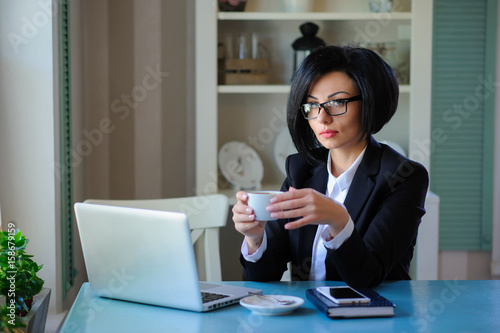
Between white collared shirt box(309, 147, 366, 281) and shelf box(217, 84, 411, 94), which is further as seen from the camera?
shelf box(217, 84, 411, 94)

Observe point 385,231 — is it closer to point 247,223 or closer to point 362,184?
point 362,184

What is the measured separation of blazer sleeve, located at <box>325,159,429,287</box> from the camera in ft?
4.66

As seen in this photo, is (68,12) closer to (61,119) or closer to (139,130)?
(61,119)

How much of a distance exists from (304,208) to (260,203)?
87mm

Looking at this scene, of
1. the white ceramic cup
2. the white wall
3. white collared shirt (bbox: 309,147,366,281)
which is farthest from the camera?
the white wall

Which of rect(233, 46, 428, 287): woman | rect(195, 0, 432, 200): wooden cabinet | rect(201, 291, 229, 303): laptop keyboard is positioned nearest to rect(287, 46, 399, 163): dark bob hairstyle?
rect(233, 46, 428, 287): woman

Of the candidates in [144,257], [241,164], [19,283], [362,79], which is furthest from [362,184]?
[241,164]

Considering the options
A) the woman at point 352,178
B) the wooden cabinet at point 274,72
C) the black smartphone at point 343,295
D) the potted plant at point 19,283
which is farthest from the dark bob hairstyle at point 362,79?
the wooden cabinet at point 274,72

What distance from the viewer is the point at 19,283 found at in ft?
4.78

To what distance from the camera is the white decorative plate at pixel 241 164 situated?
3.20 m

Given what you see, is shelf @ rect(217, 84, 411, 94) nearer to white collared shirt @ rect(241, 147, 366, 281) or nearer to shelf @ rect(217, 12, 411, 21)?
shelf @ rect(217, 12, 411, 21)

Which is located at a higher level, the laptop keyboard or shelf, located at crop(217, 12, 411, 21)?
shelf, located at crop(217, 12, 411, 21)

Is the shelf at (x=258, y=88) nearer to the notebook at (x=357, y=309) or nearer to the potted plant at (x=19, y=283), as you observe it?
the potted plant at (x=19, y=283)

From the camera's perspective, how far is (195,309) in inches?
50.0
